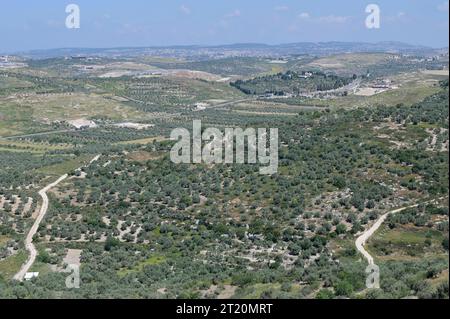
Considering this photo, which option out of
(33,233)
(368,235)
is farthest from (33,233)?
(368,235)

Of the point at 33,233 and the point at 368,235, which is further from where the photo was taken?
the point at 33,233

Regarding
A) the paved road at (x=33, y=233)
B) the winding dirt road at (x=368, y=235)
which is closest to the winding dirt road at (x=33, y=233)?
the paved road at (x=33, y=233)

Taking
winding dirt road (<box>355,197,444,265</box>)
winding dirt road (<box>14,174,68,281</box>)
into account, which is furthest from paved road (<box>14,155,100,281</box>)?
winding dirt road (<box>355,197,444,265</box>)

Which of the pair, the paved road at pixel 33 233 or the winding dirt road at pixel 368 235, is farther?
the winding dirt road at pixel 368 235

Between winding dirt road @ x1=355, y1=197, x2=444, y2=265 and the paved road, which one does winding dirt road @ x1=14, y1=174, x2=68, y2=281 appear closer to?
the paved road

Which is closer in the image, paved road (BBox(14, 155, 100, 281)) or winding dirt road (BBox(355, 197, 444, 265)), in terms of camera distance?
paved road (BBox(14, 155, 100, 281))

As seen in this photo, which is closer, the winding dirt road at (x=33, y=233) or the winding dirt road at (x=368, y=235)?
the winding dirt road at (x=33, y=233)

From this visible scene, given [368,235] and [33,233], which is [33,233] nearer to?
[33,233]

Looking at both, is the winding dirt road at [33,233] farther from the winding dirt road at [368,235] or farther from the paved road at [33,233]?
the winding dirt road at [368,235]

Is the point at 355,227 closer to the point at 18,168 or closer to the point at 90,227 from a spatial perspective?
the point at 90,227
